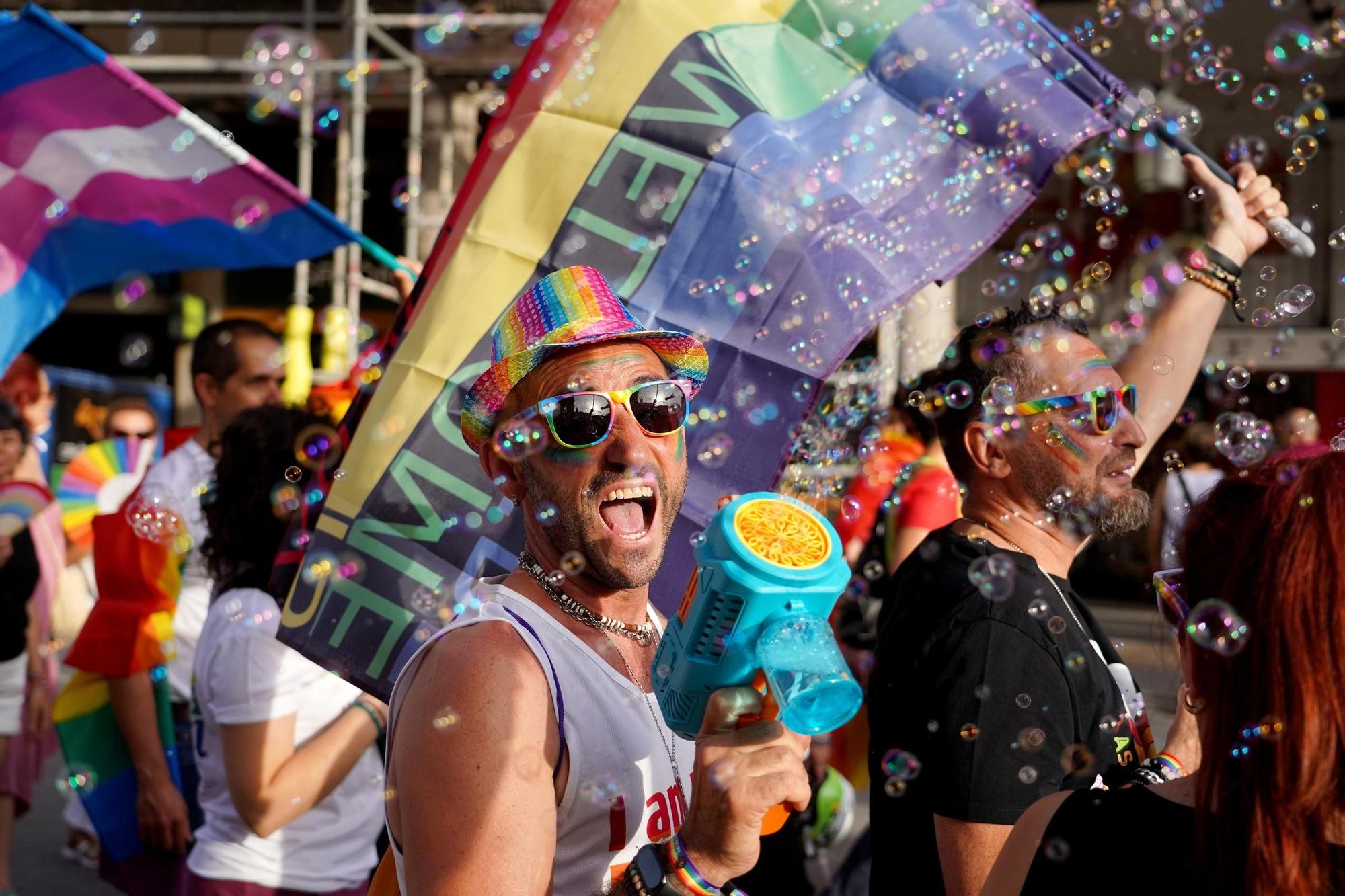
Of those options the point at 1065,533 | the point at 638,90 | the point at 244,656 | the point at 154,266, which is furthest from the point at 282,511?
the point at 154,266

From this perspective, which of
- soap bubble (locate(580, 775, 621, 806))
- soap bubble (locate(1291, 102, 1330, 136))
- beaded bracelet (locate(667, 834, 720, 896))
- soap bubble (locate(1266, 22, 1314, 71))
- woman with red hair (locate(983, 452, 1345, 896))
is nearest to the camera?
woman with red hair (locate(983, 452, 1345, 896))

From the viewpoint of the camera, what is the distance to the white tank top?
1619mm

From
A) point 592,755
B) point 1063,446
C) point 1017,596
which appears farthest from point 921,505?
point 592,755

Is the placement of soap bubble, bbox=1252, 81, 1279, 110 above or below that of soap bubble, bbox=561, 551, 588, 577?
above

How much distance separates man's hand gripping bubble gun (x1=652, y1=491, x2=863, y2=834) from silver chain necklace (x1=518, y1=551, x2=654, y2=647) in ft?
1.15

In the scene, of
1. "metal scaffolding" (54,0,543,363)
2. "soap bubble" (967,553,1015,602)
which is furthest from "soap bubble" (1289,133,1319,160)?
"metal scaffolding" (54,0,543,363)

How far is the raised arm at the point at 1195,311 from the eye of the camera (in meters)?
2.71

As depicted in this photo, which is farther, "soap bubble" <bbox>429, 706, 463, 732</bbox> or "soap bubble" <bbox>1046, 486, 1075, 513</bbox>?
"soap bubble" <bbox>1046, 486, 1075, 513</bbox>

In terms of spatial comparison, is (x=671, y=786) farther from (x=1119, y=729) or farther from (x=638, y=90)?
(x=638, y=90)

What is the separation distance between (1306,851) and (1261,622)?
235 mm

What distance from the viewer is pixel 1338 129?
1367cm

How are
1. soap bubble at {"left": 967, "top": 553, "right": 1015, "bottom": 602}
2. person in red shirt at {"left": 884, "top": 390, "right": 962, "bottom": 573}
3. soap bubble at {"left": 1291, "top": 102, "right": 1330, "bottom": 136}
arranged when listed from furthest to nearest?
person in red shirt at {"left": 884, "top": 390, "right": 962, "bottom": 573} < soap bubble at {"left": 1291, "top": 102, "right": 1330, "bottom": 136} < soap bubble at {"left": 967, "top": 553, "right": 1015, "bottom": 602}

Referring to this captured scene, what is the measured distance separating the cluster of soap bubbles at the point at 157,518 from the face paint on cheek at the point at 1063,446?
2.47 m

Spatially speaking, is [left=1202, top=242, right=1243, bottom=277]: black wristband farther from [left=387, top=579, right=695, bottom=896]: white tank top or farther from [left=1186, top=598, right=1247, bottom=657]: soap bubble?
[left=387, top=579, right=695, bottom=896]: white tank top
